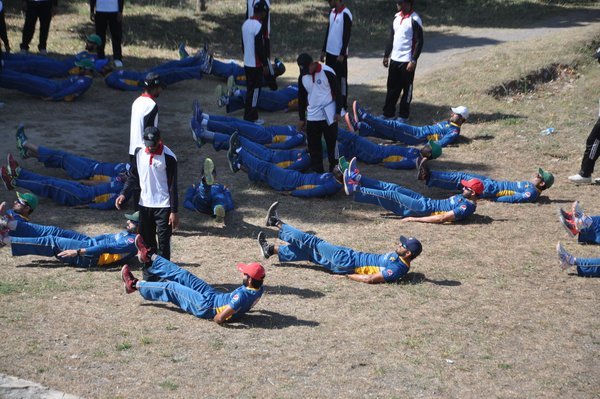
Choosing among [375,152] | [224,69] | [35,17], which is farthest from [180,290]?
[35,17]

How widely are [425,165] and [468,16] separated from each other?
13.5 meters

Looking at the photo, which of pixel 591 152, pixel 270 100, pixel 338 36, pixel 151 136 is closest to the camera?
pixel 151 136

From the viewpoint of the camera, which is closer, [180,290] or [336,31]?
[180,290]

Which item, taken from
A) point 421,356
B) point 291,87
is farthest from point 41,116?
point 421,356

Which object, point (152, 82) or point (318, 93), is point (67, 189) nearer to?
point (152, 82)

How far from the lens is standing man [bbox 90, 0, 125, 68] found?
1719cm

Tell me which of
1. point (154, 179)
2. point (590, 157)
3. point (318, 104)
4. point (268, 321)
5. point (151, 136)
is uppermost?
point (151, 136)

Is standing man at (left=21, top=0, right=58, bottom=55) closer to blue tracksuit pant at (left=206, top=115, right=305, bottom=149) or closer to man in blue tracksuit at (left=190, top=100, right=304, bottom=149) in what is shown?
man in blue tracksuit at (left=190, top=100, right=304, bottom=149)

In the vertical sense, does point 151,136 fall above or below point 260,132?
above

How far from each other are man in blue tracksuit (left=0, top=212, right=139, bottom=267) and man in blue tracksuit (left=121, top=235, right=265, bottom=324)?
0.88 metres

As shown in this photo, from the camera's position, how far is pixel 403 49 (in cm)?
1439

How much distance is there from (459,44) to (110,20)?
27.1 feet

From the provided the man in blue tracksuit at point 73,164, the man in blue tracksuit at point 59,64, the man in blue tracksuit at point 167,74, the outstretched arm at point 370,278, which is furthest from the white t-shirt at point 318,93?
the man in blue tracksuit at point 59,64

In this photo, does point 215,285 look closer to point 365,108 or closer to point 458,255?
point 458,255
